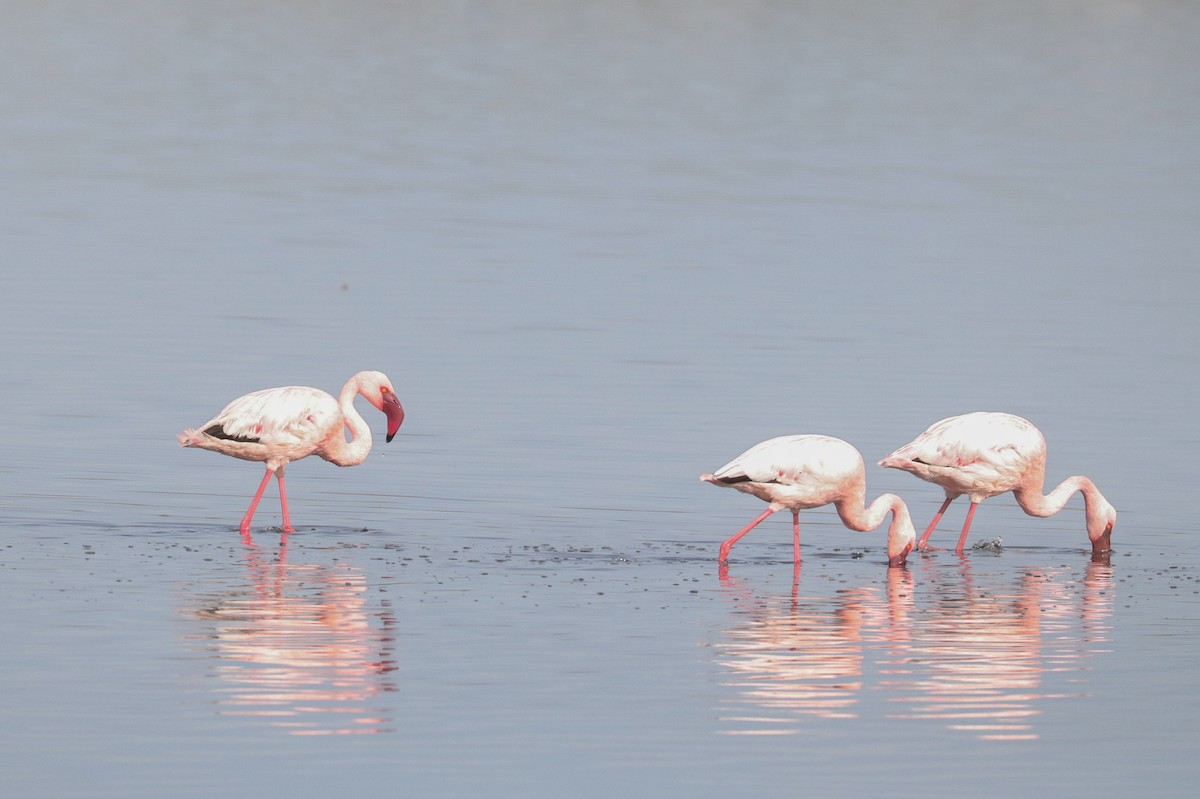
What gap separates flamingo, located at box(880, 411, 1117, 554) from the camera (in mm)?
13453

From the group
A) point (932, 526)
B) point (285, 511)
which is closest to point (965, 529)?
point (932, 526)

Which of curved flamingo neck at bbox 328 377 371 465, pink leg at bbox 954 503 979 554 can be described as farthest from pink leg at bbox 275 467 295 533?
pink leg at bbox 954 503 979 554

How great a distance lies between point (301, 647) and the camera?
1005 centimetres

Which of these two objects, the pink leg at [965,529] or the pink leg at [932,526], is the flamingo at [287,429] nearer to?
the pink leg at [932,526]

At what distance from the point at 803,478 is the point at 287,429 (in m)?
2.99

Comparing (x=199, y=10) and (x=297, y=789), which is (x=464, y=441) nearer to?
(x=297, y=789)

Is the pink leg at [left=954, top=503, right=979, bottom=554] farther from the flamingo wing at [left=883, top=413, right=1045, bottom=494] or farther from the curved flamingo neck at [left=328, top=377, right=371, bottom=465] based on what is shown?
the curved flamingo neck at [left=328, top=377, right=371, bottom=465]

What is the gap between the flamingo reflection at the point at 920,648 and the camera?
9375 millimetres

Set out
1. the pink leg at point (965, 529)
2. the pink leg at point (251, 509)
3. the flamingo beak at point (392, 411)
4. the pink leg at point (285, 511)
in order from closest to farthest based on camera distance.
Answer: the pink leg at point (251, 509)
the pink leg at point (285, 511)
the pink leg at point (965, 529)
the flamingo beak at point (392, 411)

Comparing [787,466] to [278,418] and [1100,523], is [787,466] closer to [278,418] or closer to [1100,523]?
[1100,523]

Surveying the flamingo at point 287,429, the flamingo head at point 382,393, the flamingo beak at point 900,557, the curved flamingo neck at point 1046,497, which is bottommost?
the flamingo beak at point 900,557

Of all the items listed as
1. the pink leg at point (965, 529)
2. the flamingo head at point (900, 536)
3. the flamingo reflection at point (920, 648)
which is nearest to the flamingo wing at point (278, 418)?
the flamingo reflection at point (920, 648)

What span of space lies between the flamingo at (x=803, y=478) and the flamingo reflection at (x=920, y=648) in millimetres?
290

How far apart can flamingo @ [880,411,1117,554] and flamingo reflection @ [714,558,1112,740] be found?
0.81 m
